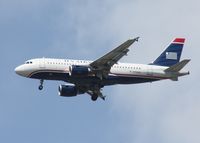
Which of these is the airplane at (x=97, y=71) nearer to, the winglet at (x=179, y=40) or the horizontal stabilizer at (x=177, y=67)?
the horizontal stabilizer at (x=177, y=67)

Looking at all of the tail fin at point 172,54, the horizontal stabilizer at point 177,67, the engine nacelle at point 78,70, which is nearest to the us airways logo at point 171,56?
the tail fin at point 172,54

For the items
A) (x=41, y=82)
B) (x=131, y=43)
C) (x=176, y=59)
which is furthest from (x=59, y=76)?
(x=176, y=59)

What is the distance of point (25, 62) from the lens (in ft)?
377

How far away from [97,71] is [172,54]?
1413 cm

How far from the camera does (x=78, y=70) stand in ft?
366

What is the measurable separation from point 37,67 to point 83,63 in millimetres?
6280

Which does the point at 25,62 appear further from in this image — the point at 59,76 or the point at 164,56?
the point at 164,56

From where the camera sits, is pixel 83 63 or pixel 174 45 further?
pixel 174 45

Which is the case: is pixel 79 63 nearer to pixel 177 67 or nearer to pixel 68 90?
pixel 68 90

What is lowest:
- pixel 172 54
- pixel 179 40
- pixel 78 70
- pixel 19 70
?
pixel 19 70

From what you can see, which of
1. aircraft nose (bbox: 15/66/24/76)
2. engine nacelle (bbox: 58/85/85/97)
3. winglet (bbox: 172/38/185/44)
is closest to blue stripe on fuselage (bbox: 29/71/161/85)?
aircraft nose (bbox: 15/66/24/76)

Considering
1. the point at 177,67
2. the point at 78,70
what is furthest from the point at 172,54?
the point at 78,70

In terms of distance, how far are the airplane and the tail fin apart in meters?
0.15

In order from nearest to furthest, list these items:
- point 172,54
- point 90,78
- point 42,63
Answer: point 42,63, point 90,78, point 172,54
